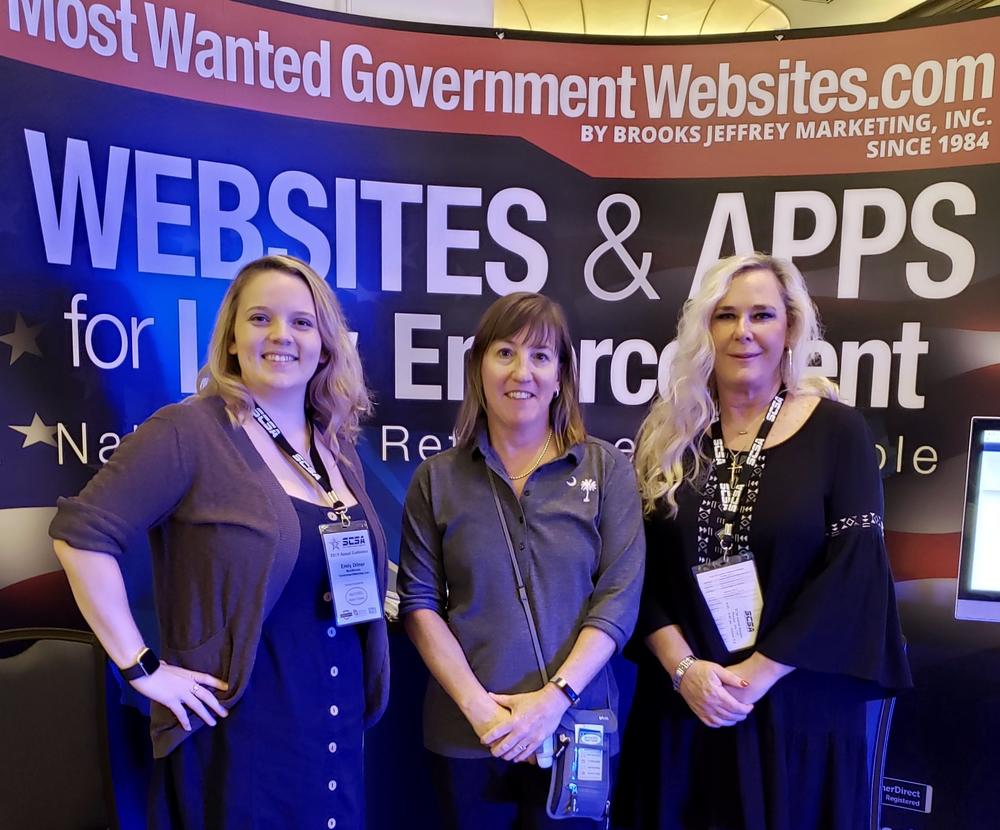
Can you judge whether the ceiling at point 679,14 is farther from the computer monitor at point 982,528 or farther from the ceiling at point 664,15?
the computer monitor at point 982,528

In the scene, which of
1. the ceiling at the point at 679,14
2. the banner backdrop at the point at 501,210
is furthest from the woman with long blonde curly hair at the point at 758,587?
the ceiling at the point at 679,14

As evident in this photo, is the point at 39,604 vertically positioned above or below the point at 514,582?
below

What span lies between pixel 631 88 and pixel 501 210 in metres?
0.64

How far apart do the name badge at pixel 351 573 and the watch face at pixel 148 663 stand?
343 mm

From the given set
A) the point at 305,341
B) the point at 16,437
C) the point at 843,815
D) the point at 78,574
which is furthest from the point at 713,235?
the point at 16,437

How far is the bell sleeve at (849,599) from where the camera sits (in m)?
1.42

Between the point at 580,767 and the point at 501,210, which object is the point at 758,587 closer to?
the point at 580,767

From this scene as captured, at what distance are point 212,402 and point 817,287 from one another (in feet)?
6.89

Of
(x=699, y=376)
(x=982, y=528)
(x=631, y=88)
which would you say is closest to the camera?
(x=699, y=376)

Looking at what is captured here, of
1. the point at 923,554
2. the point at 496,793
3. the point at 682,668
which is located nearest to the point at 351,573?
the point at 496,793

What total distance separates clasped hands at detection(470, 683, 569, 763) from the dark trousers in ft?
0.20

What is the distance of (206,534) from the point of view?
4.17 feet

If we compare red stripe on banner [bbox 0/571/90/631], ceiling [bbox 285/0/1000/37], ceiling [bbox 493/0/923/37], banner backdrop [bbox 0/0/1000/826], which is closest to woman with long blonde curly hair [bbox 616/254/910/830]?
banner backdrop [bbox 0/0/1000/826]

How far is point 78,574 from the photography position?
121cm
